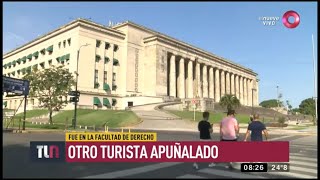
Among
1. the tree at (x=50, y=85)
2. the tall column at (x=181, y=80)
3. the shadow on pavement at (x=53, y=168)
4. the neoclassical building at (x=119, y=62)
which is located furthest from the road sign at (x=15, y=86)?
the tall column at (x=181, y=80)

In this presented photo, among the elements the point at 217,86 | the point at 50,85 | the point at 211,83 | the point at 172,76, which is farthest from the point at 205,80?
the point at 50,85

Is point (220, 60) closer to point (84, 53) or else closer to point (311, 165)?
point (84, 53)

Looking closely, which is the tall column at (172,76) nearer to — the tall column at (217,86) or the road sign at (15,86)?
the tall column at (217,86)

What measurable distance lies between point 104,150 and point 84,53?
207ft

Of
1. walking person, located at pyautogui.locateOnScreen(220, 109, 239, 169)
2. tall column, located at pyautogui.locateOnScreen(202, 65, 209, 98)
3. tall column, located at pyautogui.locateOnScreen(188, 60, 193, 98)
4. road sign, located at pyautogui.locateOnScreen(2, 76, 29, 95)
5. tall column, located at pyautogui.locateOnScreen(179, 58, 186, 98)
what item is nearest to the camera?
walking person, located at pyautogui.locateOnScreen(220, 109, 239, 169)

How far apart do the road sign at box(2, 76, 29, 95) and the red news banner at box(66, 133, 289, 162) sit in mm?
17892

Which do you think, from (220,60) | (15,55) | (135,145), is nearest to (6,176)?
(135,145)

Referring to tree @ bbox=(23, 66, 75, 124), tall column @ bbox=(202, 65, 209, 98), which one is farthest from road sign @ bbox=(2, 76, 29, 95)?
tall column @ bbox=(202, 65, 209, 98)

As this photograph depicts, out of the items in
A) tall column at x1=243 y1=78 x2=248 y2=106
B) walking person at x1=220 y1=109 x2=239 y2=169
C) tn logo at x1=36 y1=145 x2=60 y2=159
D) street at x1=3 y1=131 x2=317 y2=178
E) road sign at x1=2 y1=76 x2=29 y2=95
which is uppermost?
tall column at x1=243 y1=78 x2=248 y2=106

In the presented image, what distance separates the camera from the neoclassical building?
2872 inches

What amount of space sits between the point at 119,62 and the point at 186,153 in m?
70.6

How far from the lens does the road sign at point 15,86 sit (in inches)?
1075

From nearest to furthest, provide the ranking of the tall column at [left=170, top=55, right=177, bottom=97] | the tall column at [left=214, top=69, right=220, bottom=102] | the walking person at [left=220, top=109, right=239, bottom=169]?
the walking person at [left=220, top=109, right=239, bottom=169], the tall column at [left=170, top=55, right=177, bottom=97], the tall column at [left=214, top=69, right=220, bottom=102]

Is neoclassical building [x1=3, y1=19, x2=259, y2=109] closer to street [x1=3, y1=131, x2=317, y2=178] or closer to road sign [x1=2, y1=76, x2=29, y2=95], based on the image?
road sign [x1=2, y1=76, x2=29, y2=95]
